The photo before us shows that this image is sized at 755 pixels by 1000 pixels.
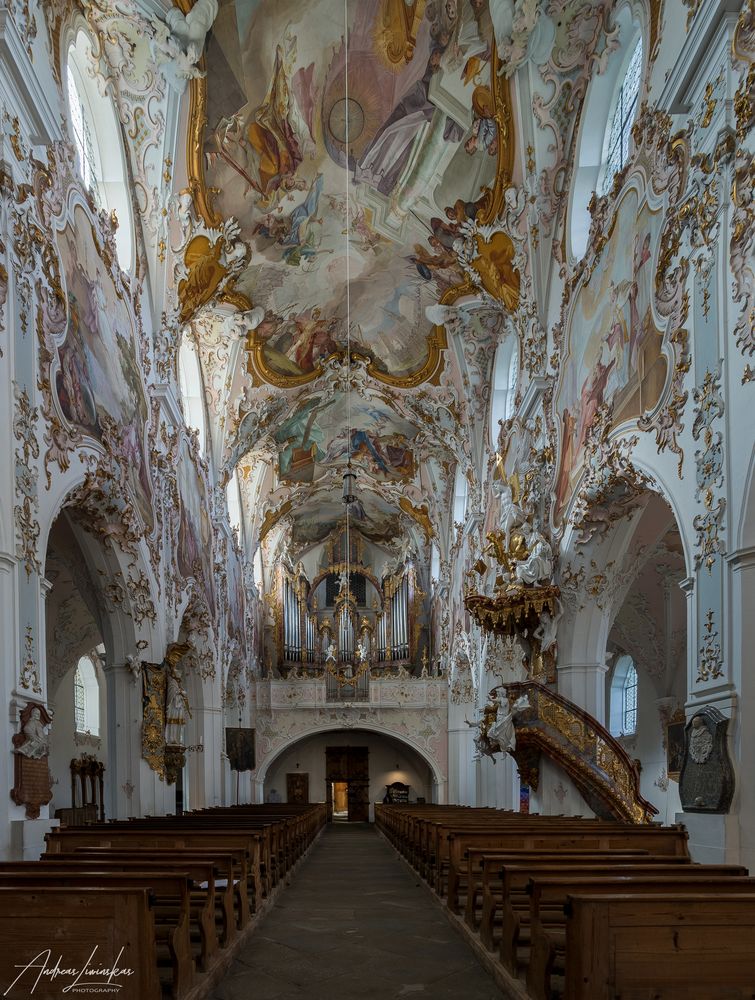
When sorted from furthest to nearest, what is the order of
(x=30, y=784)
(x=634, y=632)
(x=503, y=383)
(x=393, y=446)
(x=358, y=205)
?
(x=393, y=446) → (x=503, y=383) → (x=634, y=632) → (x=358, y=205) → (x=30, y=784)

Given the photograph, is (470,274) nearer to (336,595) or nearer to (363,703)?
(363,703)

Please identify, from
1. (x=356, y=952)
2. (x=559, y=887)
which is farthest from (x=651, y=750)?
(x=559, y=887)

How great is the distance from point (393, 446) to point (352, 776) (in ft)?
51.2

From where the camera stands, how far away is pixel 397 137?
17.9 metres

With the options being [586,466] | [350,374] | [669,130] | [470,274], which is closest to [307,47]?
[470,274]

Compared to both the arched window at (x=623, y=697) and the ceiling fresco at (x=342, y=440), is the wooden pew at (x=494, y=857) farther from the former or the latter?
the ceiling fresco at (x=342, y=440)

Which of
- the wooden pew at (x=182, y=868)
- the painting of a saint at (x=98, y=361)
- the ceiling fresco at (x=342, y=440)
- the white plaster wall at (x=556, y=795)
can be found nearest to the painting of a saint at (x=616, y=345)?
the white plaster wall at (x=556, y=795)

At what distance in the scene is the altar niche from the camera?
3912 centimetres

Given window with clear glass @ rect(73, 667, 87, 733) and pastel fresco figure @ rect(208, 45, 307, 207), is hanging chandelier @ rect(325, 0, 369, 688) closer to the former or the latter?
pastel fresco figure @ rect(208, 45, 307, 207)

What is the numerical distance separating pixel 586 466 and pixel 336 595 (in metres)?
26.5

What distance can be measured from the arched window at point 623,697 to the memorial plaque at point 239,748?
34.4 ft

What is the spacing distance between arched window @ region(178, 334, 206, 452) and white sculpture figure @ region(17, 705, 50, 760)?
1361cm

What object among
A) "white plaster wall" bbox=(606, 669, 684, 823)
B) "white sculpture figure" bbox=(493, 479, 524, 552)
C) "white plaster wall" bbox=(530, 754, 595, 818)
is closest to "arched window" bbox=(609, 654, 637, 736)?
"white plaster wall" bbox=(606, 669, 684, 823)

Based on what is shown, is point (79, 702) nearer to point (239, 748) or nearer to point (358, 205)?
point (239, 748)
